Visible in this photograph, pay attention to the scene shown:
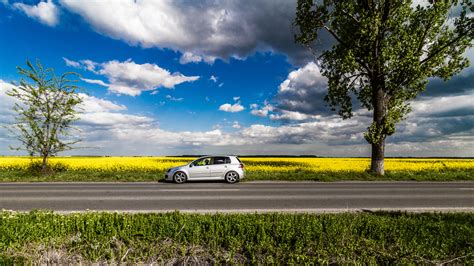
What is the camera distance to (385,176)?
1720 cm

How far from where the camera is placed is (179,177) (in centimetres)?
1431

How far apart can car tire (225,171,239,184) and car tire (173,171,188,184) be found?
7.13ft

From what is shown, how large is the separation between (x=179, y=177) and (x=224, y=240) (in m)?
10.1

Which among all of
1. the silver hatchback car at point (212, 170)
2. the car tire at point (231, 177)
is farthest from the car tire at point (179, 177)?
the car tire at point (231, 177)

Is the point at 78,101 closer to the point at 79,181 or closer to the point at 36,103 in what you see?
the point at 36,103

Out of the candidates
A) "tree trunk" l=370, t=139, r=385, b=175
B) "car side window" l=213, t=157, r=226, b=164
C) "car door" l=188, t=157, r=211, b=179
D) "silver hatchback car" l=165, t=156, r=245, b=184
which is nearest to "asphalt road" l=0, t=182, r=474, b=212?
"silver hatchback car" l=165, t=156, r=245, b=184

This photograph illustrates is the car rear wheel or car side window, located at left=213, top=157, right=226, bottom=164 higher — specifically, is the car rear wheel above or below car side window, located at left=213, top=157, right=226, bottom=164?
below

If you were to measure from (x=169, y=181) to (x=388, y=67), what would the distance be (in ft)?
46.4

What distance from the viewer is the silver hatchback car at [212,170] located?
14500 mm

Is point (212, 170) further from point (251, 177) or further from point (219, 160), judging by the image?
point (251, 177)

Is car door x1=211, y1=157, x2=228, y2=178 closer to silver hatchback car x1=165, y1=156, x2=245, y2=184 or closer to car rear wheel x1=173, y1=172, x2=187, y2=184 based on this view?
silver hatchback car x1=165, y1=156, x2=245, y2=184

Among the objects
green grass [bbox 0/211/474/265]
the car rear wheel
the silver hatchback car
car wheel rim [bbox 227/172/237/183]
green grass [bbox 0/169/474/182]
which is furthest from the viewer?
green grass [bbox 0/169/474/182]

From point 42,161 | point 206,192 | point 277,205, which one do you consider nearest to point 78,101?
point 42,161

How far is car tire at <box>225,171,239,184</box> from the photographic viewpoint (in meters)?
14.6
